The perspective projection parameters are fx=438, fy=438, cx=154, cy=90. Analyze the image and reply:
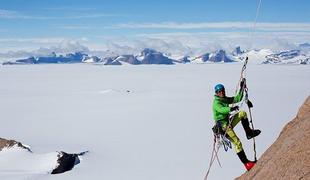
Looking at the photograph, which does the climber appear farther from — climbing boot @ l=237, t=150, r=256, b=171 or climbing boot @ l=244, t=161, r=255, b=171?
climbing boot @ l=244, t=161, r=255, b=171

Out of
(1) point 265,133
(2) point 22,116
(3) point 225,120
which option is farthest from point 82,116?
(3) point 225,120

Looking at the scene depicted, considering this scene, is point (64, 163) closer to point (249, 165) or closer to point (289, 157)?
point (249, 165)

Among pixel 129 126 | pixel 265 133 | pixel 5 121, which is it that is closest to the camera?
pixel 265 133

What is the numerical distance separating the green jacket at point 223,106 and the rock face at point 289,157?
143cm

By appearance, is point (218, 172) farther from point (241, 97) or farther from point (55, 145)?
point (241, 97)

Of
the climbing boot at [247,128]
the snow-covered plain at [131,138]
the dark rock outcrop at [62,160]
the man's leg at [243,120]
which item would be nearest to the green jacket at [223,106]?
the man's leg at [243,120]

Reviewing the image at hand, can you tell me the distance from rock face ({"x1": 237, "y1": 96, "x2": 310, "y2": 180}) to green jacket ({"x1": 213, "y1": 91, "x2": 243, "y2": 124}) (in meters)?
1.43

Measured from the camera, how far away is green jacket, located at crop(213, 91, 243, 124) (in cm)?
1116

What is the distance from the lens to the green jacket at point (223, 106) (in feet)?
36.6

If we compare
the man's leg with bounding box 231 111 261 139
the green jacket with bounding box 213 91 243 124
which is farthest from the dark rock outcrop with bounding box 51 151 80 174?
the man's leg with bounding box 231 111 261 139

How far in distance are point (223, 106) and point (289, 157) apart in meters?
2.71

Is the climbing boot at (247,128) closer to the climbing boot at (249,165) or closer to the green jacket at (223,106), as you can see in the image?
the green jacket at (223,106)

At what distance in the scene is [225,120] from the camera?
37.4ft

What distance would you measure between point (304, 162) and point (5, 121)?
74.6m
